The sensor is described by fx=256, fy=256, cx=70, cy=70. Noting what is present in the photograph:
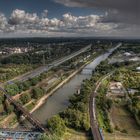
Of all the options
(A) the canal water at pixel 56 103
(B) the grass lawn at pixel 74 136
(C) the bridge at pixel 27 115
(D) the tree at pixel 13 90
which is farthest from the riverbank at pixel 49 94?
(B) the grass lawn at pixel 74 136

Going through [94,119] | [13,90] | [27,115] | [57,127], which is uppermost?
[13,90]

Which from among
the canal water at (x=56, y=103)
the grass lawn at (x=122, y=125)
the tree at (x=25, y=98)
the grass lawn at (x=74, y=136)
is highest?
the tree at (x=25, y=98)

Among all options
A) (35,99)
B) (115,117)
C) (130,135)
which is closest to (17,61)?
(35,99)

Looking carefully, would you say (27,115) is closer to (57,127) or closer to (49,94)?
(57,127)

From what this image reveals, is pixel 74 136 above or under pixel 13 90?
under

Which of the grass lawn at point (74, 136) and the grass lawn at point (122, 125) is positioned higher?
the grass lawn at point (74, 136)

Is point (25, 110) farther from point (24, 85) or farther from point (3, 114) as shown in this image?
point (24, 85)

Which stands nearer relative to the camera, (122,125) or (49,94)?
(122,125)

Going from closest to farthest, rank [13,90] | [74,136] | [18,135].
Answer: [74,136] → [18,135] → [13,90]

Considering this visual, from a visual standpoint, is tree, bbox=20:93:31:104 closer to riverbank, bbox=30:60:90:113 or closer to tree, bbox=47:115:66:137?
riverbank, bbox=30:60:90:113

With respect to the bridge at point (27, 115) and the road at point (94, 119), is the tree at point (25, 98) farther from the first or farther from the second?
the road at point (94, 119)

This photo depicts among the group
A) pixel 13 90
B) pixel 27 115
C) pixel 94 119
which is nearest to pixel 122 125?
pixel 94 119
